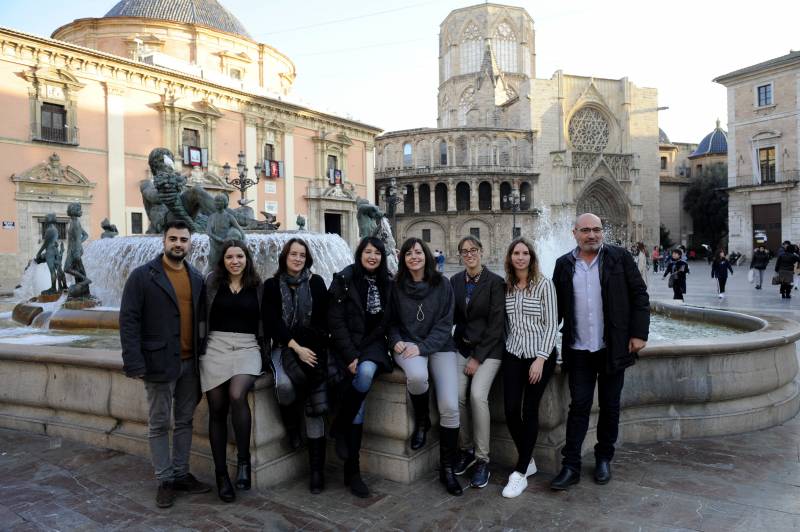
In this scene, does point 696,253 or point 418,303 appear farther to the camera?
point 696,253

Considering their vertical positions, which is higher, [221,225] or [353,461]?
[221,225]

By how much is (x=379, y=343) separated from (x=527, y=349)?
92 centimetres

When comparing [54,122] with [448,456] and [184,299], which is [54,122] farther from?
[448,456]

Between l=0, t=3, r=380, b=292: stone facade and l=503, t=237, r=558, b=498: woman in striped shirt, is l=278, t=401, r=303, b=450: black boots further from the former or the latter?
l=0, t=3, r=380, b=292: stone facade

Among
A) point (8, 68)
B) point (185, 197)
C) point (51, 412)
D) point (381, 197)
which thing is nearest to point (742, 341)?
point (51, 412)

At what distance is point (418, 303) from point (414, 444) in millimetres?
885

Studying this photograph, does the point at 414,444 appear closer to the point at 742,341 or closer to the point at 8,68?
the point at 742,341

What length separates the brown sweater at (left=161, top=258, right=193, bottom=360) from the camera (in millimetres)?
3359

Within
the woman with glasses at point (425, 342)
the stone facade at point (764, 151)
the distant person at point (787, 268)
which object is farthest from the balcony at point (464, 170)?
the woman with glasses at point (425, 342)

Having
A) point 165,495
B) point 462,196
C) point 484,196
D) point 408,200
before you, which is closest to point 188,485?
point 165,495

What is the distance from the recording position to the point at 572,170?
47.0 metres

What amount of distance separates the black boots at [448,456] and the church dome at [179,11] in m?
34.5

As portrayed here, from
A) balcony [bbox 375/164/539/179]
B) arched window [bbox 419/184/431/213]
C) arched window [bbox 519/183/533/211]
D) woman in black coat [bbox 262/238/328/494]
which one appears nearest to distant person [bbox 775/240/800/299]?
woman in black coat [bbox 262/238/328/494]

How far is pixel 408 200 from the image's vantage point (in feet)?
154
